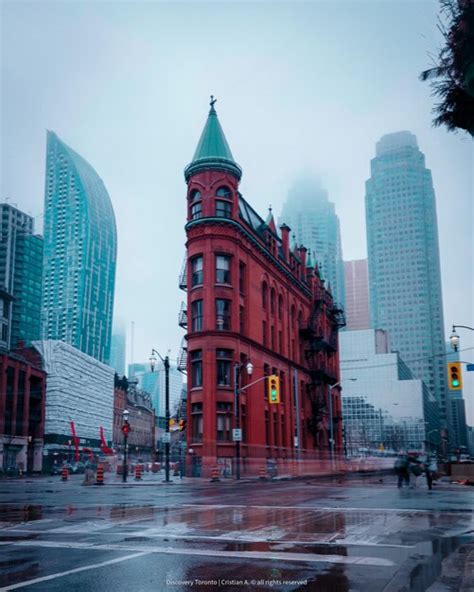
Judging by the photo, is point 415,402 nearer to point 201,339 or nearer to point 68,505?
point 201,339

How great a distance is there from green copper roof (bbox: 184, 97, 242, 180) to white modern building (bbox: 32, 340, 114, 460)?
206ft

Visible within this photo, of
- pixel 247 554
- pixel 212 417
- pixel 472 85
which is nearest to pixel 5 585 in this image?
pixel 247 554

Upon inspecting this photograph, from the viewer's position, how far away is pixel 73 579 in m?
8.36

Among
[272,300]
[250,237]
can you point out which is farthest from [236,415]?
[272,300]

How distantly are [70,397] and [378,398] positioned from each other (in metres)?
95.2

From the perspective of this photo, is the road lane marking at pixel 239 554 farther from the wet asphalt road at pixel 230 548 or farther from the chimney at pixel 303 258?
the chimney at pixel 303 258

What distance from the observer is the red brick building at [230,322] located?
164 ft

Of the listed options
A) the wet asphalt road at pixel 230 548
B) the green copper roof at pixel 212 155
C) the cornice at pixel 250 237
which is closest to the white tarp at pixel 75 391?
the cornice at pixel 250 237

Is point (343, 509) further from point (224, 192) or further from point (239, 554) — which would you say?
point (224, 192)

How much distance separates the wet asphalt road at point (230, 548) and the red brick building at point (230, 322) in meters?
30.9

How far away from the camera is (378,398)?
587 feet

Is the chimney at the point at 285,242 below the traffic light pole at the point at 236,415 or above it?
above

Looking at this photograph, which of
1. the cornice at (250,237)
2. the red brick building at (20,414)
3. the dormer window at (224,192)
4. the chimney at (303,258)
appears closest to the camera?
the cornice at (250,237)

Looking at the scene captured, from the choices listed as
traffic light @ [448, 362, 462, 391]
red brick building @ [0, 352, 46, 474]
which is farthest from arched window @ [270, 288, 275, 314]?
red brick building @ [0, 352, 46, 474]
